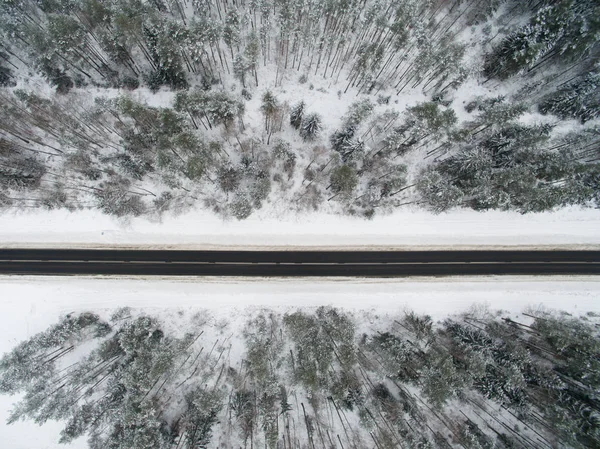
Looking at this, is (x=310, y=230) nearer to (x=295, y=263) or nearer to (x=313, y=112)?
(x=295, y=263)

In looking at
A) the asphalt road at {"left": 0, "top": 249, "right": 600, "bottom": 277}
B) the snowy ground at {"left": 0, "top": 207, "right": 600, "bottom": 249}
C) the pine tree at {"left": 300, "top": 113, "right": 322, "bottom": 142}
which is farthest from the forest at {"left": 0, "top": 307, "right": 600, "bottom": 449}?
the pine tree at {"left": 300, "top": 113, "right": 322, "bottom": 142}

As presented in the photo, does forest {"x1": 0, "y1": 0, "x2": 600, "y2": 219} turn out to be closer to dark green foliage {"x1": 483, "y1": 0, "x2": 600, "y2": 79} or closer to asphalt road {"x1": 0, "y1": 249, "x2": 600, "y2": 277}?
dark green foliage {"x1": 483, "y1": 0, "x2": 600, "y2": 79}

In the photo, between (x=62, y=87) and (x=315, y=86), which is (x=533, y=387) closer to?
(x=315, y=86)

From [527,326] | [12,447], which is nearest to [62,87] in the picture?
[12,447]

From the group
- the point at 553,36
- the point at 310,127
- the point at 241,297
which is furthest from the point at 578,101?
the point at 241,297

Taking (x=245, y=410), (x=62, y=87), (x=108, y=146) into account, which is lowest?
(x=245, y=410)

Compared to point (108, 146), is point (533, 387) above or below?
below
